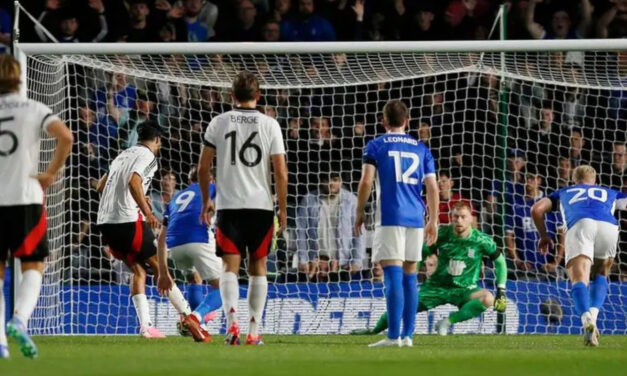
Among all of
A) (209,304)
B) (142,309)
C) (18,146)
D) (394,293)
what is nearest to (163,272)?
(142,309)

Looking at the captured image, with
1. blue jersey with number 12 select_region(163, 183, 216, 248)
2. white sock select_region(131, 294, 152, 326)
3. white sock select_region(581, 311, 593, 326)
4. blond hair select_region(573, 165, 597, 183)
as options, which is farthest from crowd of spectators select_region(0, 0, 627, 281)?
white sock select_region(581, 311, 593, 326)

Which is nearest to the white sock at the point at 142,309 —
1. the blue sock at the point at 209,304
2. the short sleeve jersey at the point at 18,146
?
the blue sock at the point at 209,304

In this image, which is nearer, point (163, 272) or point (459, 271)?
point (163, 272)

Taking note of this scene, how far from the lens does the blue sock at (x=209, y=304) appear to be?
460 inches

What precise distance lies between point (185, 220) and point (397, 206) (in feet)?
8.75

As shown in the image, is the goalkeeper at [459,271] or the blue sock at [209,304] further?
the goalkeeper at [459,271]

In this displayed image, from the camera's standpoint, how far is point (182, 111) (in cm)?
1533

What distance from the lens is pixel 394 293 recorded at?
32.7 ft

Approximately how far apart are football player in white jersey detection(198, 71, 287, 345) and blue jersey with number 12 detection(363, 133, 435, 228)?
0.78m

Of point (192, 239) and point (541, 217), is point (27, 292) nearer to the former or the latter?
point (192, 239)

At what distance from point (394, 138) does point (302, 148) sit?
574 cm

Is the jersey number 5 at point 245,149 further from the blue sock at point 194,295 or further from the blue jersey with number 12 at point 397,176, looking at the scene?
the blue sock at point 194,295

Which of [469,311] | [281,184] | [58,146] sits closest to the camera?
[58,146]

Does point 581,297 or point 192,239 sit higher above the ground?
point 192,239
